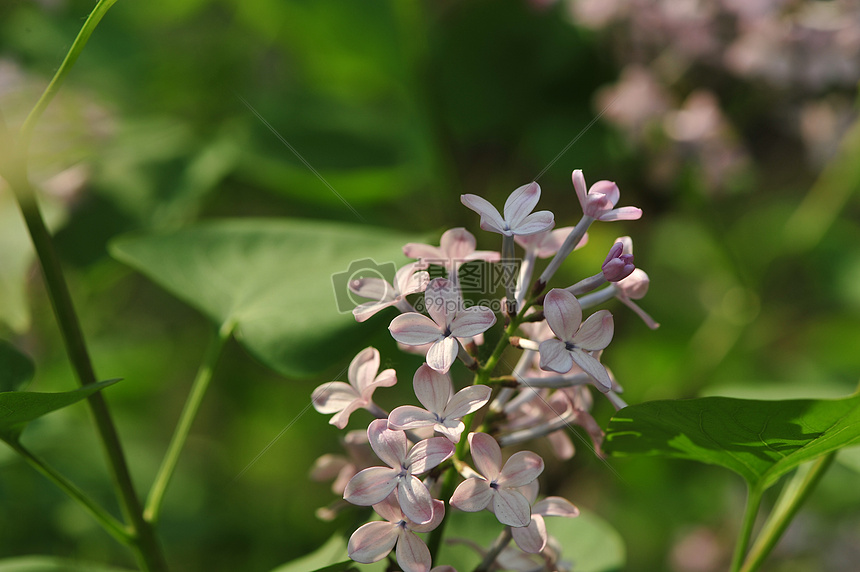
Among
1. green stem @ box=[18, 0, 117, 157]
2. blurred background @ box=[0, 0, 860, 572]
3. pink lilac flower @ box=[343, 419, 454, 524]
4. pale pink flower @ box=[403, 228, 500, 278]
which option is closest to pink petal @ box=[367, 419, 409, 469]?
pink lilac flower @ box=[343, 419, 454, 524]

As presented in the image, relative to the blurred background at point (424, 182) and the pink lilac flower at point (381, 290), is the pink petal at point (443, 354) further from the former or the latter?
the blurred background at point (424, 182)

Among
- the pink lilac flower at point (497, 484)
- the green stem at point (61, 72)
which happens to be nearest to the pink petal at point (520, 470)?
the pink lilac flower at point (497, 484)

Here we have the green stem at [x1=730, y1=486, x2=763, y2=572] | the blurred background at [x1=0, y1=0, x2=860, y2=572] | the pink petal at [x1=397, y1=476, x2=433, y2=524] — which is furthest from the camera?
the blurred background at [x1=0, y1=0, x2=860, y2=572]

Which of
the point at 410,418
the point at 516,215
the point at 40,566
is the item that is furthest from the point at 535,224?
the point at 40,566

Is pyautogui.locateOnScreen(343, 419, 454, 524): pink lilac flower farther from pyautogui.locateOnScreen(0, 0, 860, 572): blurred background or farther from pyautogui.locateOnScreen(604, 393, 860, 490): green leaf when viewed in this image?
pyautogui.locateOnScreen(0, 0, 860, 572): blurred background

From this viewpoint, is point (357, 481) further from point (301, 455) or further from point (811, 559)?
point (811, 559)

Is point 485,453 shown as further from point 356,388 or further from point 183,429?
point 183,429

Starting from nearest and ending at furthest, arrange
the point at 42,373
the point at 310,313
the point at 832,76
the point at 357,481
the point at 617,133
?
the point at 357,481, the point at 310,313, the point at 42,373, the point at 832,76, the point at 617,133

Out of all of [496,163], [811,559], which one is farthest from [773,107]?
[811,559]
